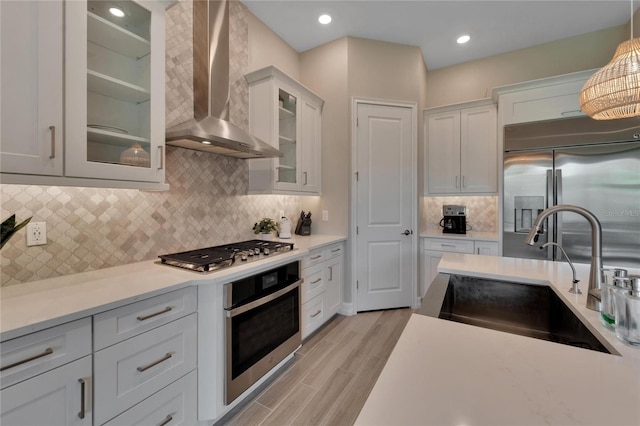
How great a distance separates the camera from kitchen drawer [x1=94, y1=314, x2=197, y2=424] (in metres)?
1.14

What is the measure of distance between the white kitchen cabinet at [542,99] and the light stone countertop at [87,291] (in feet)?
10.5

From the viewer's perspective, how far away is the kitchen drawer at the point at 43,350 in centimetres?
90

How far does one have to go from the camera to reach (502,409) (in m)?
0.53

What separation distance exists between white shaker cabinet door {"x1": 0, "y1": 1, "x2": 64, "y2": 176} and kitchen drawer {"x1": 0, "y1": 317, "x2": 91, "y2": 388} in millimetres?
682

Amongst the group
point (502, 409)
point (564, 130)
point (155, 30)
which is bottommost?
point (502, 409)

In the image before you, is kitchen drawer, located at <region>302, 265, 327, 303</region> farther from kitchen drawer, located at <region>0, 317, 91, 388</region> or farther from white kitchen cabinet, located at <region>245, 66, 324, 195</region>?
kitchen drawer, located at <region>0, 317, 91, 388</region>

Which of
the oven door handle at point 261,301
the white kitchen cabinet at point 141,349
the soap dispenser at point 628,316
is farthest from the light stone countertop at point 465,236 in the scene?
the white kitchen cabinet at point 141,349

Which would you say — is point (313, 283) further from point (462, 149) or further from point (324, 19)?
point (324, 19)

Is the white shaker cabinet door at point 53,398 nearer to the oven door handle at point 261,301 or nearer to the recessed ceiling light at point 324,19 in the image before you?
the oven door handle at point 261,301

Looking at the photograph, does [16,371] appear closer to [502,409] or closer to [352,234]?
[502,409]

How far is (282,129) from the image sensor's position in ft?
9.03


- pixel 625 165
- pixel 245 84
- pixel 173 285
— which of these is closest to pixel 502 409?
pixel 173 285

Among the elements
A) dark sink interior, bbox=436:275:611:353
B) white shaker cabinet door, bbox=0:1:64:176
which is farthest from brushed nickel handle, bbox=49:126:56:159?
dark sink interior, bbox=436:275:611:353

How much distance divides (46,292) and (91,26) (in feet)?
4.37
